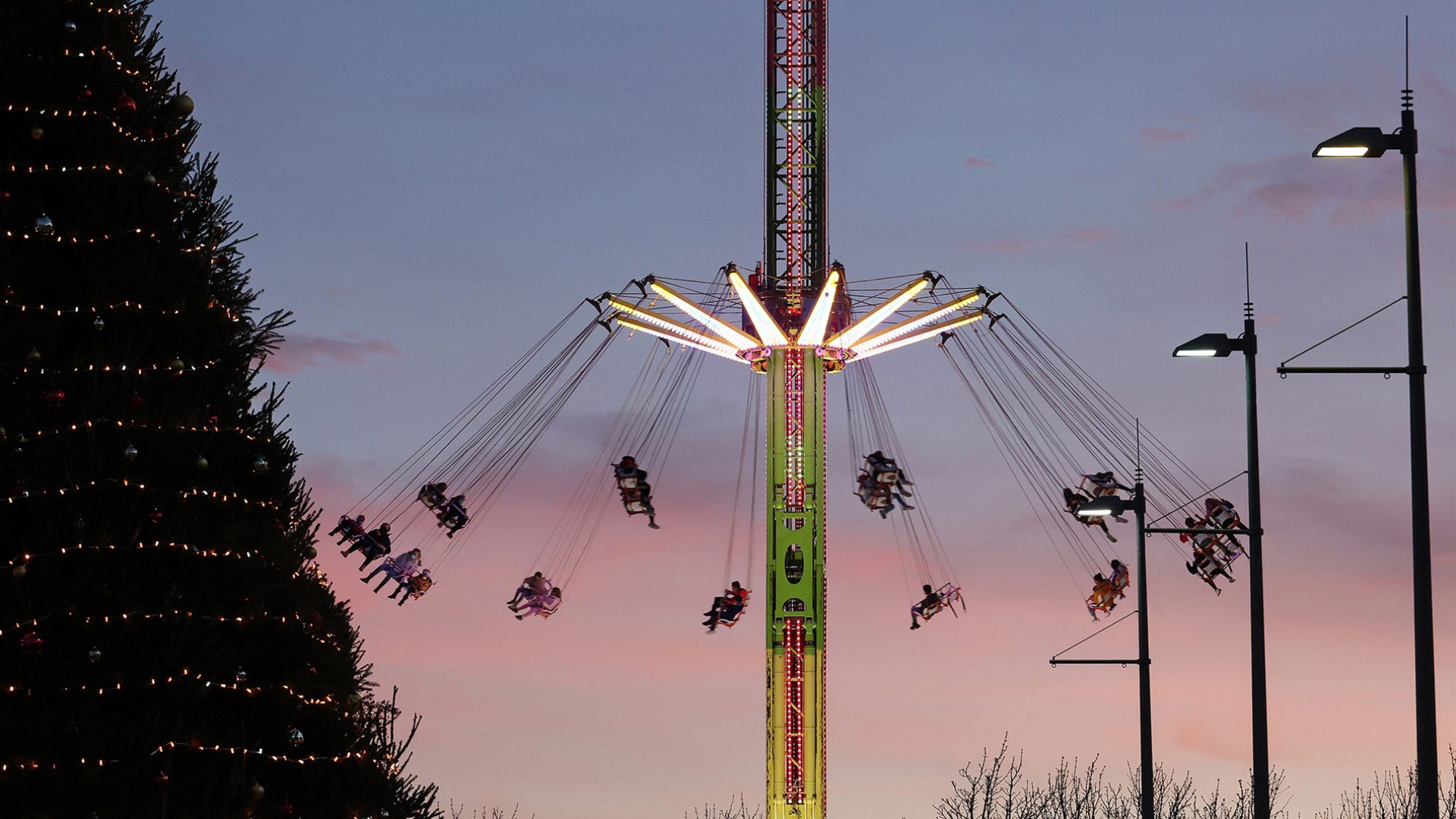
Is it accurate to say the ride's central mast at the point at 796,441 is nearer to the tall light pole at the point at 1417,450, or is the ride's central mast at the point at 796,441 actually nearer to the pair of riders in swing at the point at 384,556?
the pair of riders in swing at the point at 384,556

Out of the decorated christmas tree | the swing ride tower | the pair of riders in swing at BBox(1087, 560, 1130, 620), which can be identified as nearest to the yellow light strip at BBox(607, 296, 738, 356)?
the swing ride tower

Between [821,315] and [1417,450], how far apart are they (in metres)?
23.0

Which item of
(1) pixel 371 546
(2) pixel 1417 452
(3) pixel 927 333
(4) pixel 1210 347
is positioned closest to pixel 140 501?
(2) pixel 1417 452

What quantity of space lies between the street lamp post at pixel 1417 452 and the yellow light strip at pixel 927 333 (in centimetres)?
2226

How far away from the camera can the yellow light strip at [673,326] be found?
40906mm

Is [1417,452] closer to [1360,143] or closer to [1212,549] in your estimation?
[1360,143]

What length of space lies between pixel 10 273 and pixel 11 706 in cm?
266

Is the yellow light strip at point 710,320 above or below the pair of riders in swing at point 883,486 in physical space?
above

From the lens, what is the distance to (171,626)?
1305 cm

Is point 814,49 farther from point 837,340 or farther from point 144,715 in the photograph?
point 144,715

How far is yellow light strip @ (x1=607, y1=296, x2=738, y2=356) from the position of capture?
40.9 m

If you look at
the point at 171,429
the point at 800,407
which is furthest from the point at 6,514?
the point at 800,407

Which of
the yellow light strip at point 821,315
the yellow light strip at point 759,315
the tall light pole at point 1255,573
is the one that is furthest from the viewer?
the yellow light strip at point 759,315

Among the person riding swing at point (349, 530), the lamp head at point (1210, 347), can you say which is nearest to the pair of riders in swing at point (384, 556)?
the person riding swing at point (349, 530)
